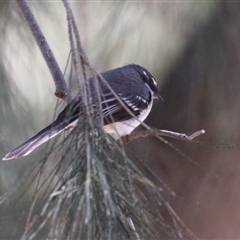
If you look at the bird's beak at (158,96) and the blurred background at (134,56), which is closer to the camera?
the blurred background at (134,56)

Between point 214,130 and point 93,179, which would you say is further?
point 214,130

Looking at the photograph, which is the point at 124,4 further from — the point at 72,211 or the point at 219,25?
the point at 72,211

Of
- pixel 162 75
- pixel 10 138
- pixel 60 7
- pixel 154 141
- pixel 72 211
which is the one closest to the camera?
pixel 72 211

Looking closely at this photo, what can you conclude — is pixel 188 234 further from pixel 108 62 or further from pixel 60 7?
pixel 60 7

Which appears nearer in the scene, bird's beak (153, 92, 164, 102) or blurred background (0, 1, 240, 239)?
blurred background (0, 1, 240, 239)

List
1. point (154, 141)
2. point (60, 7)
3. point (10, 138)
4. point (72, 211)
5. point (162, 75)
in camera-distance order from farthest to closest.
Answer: point (154, 141)
point (162, 75)
point (60, 7)
point (10, 138)
point (72, 211)

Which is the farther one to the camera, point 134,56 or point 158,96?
point 158,96

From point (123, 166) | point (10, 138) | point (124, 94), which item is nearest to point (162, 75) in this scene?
point (124, 94)

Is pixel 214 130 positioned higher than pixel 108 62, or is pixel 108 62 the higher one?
pixel 108 62

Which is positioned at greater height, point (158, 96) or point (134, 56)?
point (134, 56)

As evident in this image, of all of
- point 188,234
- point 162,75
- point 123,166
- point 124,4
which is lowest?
point 188,234
